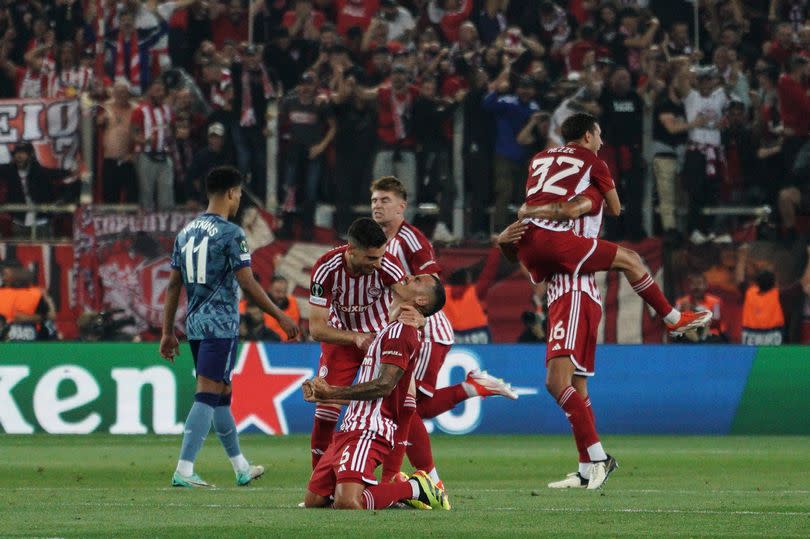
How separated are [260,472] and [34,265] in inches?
390

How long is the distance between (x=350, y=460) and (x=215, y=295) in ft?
9.44

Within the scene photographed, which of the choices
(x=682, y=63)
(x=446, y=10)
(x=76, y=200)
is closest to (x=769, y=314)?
(x=682, y=63)

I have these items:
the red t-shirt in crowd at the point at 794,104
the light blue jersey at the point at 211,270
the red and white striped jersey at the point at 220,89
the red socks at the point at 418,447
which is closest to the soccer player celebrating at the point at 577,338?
the red socks at the point at 418,447

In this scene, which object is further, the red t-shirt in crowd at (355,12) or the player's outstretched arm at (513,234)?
the red t-shirt in crowd at (355,12)

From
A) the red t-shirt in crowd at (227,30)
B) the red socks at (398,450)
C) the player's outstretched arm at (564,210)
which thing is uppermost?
the red t-shirt in crowd at (227,30)

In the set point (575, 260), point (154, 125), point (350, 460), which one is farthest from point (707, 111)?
point (350, 460)

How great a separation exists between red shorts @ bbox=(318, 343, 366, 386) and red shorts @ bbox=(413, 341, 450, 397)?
3.59 feet

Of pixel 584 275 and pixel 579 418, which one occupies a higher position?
pixel 584 275

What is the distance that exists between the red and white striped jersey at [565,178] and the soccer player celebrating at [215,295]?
198 centimetres

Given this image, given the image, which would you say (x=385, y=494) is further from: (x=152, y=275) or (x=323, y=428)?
(x=152, y=275)

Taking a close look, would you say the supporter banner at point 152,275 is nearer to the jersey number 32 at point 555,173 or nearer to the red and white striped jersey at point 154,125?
the red and white striped jersey at point 154,125

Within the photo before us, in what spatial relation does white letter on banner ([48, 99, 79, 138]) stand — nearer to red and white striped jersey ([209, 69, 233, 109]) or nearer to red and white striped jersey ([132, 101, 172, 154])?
red and white striped jersey ([132, 101, 172, 154])

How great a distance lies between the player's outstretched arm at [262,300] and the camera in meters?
10.7

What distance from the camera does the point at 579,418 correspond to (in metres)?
10.8
